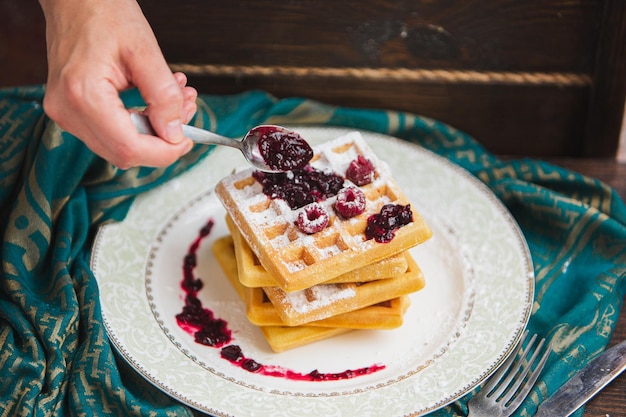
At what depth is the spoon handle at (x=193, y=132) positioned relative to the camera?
1875 millimetres

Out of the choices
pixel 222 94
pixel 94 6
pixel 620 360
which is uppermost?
pixel 94 6

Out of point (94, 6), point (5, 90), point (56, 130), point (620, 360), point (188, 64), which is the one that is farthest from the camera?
point (188, 64)

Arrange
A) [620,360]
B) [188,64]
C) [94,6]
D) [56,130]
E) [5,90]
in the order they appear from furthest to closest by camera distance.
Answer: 1. [188,64]
2. [5,90]
3. [56,130]
4. [620,360]
5. [94,6]

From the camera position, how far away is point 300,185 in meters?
2.23

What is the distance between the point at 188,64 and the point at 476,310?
4.36ft

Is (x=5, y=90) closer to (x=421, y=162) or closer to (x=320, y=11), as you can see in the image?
(x=320, y=11)

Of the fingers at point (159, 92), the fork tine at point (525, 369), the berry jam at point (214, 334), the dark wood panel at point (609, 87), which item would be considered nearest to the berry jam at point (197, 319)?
the berry jam at point (214, 334)

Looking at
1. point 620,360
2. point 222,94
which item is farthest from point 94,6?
point 620,360

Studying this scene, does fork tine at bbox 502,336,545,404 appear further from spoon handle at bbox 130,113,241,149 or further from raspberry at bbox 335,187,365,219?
spoon handle at bbox 130,113,241,149

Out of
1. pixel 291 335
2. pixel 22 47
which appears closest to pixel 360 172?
pixel 291 335

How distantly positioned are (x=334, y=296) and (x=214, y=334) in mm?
349

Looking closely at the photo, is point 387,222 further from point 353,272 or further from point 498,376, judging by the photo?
point 498,376

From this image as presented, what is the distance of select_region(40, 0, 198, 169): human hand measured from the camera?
1.81 m

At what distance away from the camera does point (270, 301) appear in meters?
2.21
